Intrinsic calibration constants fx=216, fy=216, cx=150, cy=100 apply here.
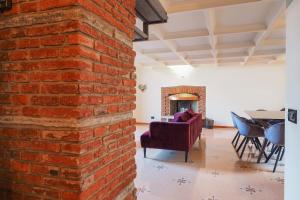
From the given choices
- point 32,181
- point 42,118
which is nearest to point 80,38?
point 42,118

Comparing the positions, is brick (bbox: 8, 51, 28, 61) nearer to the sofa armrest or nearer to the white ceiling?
the white ceiling

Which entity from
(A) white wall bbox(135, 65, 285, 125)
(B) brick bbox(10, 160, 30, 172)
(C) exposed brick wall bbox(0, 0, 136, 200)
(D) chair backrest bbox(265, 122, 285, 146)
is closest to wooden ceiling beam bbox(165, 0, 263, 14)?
(C) exposed brick wall bbox(0, 0, 136, 200)

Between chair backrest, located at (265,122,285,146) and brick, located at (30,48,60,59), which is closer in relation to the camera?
brick, located at (30,48,60,59)

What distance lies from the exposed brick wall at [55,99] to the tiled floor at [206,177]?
154 centimetres

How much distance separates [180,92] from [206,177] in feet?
16.3

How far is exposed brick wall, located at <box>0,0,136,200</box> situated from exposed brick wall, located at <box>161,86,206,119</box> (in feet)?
21.6

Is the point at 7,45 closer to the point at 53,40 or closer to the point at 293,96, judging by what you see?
the point at 53,40

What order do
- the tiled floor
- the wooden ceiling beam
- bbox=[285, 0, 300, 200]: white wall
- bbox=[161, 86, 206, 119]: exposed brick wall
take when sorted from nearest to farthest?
bbox=[285, 0, 300, 200]: white wall < the wooden ceiling beam < the tiled floor < bbox=[161, 86, 206, 119]: exposed brick wall

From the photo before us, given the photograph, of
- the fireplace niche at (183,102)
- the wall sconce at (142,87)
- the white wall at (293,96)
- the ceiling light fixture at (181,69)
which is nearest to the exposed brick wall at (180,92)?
the fireplace niche at (183,102)

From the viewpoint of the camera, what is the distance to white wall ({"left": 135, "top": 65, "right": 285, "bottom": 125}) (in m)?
6.94

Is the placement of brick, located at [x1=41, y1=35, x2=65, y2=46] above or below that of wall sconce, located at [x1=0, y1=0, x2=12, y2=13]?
below

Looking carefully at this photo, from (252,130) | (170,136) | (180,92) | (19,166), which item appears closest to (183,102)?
(180,92)

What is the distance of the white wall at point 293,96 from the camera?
1.58m

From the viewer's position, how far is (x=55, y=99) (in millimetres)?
1113
